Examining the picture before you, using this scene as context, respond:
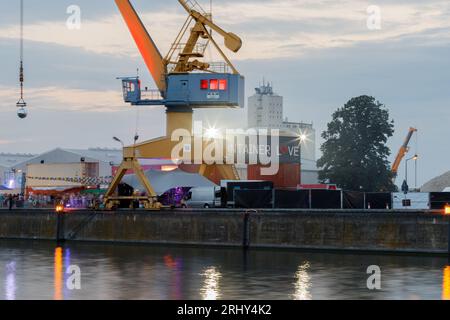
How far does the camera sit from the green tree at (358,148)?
390 ft

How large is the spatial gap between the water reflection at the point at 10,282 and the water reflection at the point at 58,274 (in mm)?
1658

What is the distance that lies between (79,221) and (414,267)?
1054 inches

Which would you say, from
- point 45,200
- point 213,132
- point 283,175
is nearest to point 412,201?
point 213,132

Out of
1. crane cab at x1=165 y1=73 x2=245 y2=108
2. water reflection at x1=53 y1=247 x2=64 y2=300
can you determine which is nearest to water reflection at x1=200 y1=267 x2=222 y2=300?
water reflection at x1=53 y1=247 x2=64 y2=300

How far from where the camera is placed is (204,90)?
86438 mm

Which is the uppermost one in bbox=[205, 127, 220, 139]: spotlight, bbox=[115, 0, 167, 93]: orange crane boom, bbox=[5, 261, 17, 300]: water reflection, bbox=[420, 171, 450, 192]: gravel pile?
bbox=[115, 0, 167, 93]: orange crane boom

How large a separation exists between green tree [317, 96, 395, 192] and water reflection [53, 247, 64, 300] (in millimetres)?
67570

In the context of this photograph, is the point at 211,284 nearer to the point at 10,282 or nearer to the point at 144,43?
the point at 10,282

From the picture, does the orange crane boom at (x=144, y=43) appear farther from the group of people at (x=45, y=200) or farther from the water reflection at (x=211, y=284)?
the water reflection at (x=211, y=284)

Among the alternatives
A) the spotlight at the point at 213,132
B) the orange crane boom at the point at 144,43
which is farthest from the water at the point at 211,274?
the orange crane boom at the point at 144,43

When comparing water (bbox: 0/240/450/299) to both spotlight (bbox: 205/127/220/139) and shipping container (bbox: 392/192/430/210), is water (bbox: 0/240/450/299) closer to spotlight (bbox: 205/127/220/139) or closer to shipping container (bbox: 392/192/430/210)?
shipping container (bbox: 392/192/430/210)

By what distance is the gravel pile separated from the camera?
183 meters

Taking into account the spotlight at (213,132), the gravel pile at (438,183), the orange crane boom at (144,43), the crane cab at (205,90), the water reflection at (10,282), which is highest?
the orange crane boom at (144,43)

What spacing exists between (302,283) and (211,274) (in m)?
5.35
